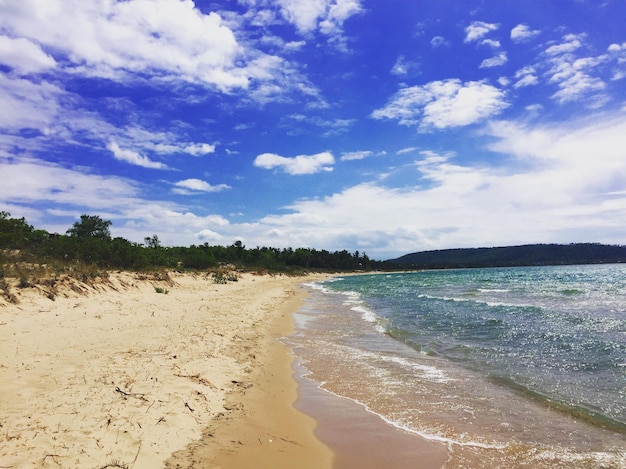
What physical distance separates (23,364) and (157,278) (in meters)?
21.1

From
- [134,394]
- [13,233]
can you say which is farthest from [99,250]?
A: [134,394]

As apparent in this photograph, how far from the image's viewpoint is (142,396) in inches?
247

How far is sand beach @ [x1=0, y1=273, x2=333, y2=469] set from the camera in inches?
185

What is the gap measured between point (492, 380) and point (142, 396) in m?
7.68

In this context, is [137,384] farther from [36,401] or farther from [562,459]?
[562,459]

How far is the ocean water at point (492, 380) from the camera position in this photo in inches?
229

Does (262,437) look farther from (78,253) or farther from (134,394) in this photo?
(78,253)

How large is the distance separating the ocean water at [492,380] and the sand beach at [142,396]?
183cm

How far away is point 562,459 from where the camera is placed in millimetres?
5359

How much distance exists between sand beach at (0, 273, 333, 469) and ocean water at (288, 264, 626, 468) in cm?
183

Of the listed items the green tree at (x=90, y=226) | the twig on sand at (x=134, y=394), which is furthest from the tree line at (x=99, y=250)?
the twig on sand at (x=134, y=394)

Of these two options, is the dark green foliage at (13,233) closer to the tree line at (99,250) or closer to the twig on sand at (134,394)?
the tree line at (99,250)

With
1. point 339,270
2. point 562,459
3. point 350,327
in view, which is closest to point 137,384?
point 562,459

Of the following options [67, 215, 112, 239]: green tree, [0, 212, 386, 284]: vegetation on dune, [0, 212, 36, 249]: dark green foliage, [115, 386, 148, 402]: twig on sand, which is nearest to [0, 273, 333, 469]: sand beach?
[115, 386, 148, 402]: twig on sand
